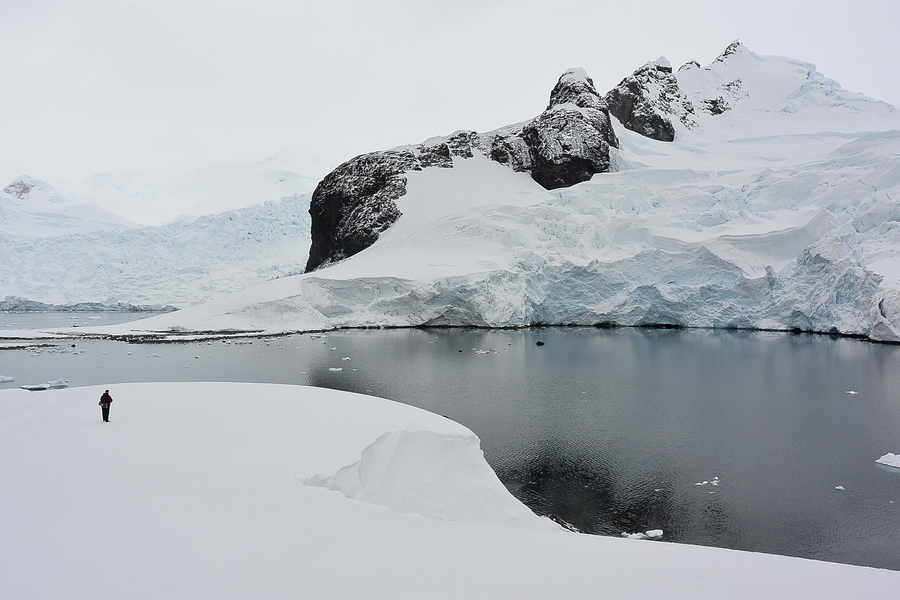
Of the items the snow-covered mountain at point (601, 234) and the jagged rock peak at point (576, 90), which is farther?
the jagged rock peak at point (576, 90)

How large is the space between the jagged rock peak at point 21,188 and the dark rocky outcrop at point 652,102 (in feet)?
268

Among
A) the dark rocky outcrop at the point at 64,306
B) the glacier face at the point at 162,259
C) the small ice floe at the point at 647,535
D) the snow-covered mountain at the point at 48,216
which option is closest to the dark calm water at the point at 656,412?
the small ice floe at the point at 647,535

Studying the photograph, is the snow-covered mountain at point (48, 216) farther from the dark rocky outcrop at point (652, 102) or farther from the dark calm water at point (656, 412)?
the dark rocky outcrop at point (652, 102)

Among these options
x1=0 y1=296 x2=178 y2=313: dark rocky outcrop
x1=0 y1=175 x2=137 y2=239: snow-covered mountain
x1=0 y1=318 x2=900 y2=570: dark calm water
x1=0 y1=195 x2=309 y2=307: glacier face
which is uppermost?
x1=0 y1=175 x2=137 y2=239: snow-covered mountain

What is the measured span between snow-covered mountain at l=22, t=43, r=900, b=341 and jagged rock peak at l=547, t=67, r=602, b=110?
18 cm

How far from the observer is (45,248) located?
52469mm

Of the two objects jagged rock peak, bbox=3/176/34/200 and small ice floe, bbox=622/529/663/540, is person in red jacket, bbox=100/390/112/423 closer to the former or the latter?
small ice floe, bbox=622/529/663/540

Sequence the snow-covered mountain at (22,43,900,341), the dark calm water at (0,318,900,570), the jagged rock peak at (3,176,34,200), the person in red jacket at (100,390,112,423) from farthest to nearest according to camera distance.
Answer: the jagged rock peak at (3,176,34,200), the snow-covered mountain at (22,43,900,341), the dark calm water at (0,318,900,570), the person in red jacket at (100,390,112,423)

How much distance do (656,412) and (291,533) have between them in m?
11.6

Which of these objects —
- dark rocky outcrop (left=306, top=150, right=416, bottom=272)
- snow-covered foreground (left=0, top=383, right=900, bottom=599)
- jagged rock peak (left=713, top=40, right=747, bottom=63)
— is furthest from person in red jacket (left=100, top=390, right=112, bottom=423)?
jagged rock peak (left=713, top=40, right=747, bottom=63)

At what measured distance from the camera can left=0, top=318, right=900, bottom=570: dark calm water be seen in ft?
26.3

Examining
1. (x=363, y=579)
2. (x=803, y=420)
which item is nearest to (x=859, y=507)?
(x=803, y=420)

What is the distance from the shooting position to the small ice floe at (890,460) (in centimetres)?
980

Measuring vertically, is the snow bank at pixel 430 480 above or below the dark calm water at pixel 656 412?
above
